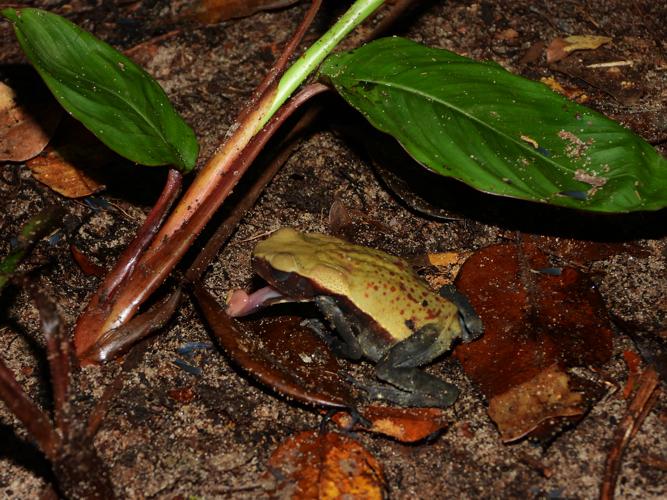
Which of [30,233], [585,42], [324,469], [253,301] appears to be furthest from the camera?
[585,42]

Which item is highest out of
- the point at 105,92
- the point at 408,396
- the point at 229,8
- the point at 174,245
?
the point at 105,92

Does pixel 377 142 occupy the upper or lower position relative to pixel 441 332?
upper

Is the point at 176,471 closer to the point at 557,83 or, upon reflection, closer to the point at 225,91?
the point at 225,91

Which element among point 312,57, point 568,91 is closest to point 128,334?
point 312,57

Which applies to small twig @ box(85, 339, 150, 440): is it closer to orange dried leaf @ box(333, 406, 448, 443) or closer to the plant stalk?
the plant stalk

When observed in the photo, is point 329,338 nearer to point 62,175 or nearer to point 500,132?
point 500,132

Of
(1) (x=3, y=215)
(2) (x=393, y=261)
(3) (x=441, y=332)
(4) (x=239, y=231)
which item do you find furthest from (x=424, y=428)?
(1) (x=3, y=215)
